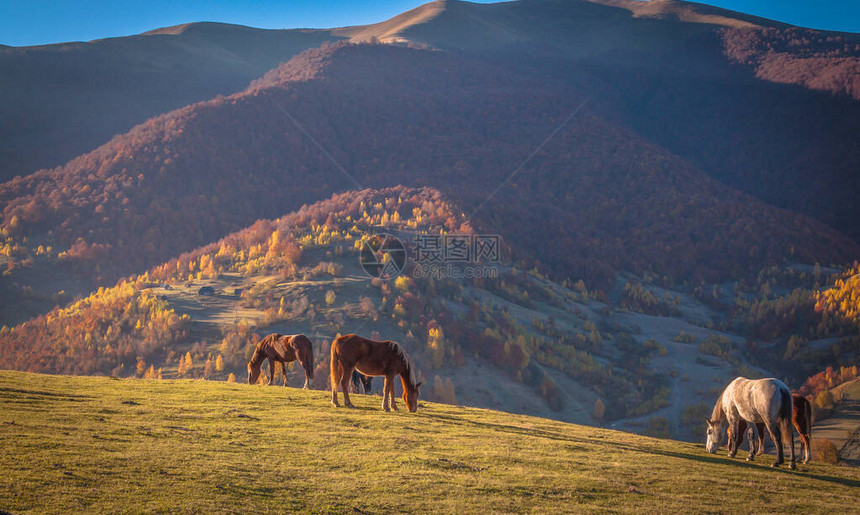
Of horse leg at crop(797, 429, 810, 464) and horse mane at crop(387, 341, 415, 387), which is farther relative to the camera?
horse mane at crop(387, 341, 415, 387)

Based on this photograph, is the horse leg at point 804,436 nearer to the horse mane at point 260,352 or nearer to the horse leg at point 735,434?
the horse leg at point 735,434

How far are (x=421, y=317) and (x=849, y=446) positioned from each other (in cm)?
3672

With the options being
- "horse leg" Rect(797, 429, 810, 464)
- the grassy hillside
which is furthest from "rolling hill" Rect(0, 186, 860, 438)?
"horse leg" Rect(797, 429, 810, 464)

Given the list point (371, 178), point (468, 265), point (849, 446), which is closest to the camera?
point (849, 446)

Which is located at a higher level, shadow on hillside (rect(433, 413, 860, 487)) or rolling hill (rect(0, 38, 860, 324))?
rolling hill (rect(0, 38, 860, 324))

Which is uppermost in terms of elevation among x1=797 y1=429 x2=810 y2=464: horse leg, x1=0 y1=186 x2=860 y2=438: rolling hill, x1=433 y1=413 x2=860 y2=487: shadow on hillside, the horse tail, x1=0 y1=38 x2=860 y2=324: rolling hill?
x1=0 y1=38 x2=860 y2=324: rolling hill

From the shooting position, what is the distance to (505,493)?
1057cm

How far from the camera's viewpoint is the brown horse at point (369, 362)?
1803 centimetres

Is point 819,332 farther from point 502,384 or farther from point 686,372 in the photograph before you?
point 502,384

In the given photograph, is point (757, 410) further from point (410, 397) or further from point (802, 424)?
point (410, 397)

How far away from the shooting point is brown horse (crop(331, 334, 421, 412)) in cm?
1803

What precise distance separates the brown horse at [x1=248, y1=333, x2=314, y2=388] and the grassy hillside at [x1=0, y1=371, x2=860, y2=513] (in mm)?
5543

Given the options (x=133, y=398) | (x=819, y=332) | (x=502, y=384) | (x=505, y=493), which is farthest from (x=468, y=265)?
(x=505, y=493)

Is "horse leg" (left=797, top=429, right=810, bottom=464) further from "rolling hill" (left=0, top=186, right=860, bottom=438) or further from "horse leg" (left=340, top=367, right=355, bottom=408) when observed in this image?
"rolling hill" (left=0, top=186, right=860, bottom=438)
